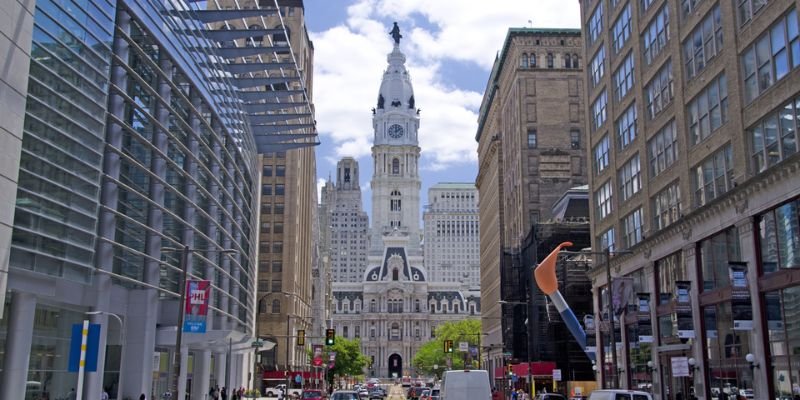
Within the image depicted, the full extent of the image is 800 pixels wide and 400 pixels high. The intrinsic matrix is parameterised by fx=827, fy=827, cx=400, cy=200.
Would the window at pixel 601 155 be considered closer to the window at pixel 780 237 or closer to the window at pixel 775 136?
the window at pixel 775 136

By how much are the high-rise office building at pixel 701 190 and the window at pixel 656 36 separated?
0.10 m

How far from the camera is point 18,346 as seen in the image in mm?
31000

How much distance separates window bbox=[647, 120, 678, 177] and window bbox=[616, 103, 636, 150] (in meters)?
3.17

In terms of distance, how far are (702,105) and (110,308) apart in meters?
29.4

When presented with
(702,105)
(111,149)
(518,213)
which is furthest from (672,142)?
(518,213)

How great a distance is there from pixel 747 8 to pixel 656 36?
37.7ft

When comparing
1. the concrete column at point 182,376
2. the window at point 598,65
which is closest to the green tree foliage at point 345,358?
the concrete column at point 182,376

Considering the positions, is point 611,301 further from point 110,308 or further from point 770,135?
point 110,308

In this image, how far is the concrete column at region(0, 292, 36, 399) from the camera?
30656 mm

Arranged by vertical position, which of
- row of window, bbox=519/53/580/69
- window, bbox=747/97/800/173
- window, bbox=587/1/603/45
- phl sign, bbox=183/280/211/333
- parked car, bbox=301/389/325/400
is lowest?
parked car, bbox=301/389/325/400

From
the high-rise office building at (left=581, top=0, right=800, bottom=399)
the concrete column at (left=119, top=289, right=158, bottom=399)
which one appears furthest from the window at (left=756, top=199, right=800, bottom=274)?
the concrete column at (left=119, top=289, right=158, bottom=399)

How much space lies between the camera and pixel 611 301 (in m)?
38.7

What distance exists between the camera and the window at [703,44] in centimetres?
3528

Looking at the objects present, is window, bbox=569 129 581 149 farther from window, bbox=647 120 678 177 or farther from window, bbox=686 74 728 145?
window, bbox=686 74 728 145
